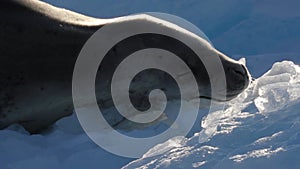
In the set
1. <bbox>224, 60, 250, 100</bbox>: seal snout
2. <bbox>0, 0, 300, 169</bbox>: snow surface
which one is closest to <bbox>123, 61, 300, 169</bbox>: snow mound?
<bbox>0, 0, 300, 169</bbox>: snow surface

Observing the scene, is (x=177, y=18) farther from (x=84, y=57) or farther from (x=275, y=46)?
(x=84, y=57)

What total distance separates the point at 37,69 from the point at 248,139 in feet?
3.82

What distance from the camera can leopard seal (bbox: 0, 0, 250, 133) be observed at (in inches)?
118

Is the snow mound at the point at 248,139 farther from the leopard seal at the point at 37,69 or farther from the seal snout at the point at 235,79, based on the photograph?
the leopard seal at the point at 37,69

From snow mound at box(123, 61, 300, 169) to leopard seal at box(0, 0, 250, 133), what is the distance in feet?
1.77

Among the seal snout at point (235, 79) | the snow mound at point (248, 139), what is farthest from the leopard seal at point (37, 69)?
the snow mound at point (248, 139)

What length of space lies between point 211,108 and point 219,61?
337mm

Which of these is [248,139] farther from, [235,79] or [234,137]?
[235,79]

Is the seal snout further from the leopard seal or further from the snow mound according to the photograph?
the snow mound

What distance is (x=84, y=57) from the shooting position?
120 inches

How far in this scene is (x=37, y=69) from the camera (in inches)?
118

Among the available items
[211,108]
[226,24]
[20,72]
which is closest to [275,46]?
[226,24]

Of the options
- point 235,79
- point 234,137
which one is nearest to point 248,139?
point 234,137

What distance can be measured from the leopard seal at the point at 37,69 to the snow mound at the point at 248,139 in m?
0.54
